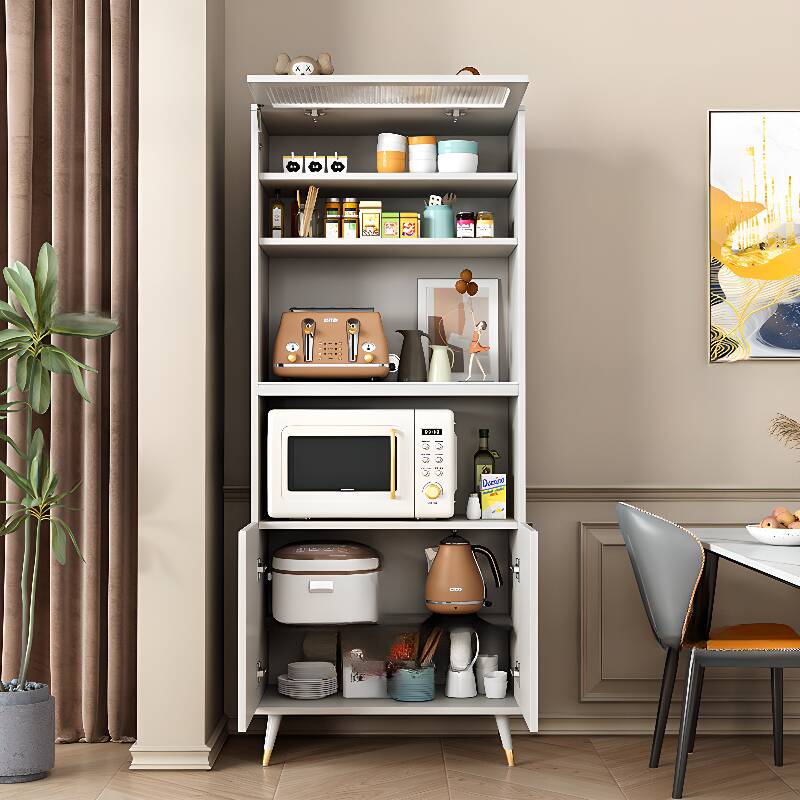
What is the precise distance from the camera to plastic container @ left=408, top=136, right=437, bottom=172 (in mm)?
2941

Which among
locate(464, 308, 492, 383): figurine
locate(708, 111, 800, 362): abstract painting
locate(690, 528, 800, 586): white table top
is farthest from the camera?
locate(708, 111, 800, 362): abstract painting

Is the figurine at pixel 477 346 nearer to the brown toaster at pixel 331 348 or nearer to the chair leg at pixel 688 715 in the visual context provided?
the brown toaster at pixel 331 348

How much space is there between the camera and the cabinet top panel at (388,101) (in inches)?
109

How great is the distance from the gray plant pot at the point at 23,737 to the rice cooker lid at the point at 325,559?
2.66 ft

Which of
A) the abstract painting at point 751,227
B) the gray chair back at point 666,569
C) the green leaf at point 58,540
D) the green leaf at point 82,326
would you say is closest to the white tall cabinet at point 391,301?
the gray chair back at point 666,569

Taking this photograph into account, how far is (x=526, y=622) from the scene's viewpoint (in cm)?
271

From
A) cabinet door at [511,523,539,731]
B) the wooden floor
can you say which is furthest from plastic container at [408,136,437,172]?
the wooden floor

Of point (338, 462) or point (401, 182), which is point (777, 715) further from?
point (401, 182)

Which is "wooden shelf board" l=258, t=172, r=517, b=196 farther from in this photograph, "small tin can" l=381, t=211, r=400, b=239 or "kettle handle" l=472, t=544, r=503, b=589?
"kettle handle" l=472, t=544, r=503, b=589

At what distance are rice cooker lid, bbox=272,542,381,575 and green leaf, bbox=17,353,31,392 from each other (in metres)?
0.93

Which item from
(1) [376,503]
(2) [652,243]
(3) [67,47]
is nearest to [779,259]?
(2) [652,243]

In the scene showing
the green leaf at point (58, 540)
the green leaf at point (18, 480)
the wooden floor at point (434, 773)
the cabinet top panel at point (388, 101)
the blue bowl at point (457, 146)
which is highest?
the cabinet top panel at point (388, 101)

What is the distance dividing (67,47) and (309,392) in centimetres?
141

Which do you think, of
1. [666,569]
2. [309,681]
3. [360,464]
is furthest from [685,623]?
[309,681]
